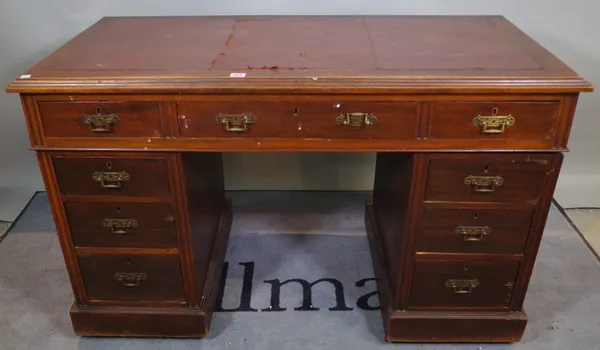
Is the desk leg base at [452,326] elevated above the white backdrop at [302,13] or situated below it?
below

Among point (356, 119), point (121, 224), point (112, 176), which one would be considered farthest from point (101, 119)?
point (356, 119)

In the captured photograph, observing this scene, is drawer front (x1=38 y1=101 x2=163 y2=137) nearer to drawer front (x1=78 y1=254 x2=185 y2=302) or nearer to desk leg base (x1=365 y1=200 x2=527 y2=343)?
drawer front (x1=78 y1=254 x2=185 y2=302)

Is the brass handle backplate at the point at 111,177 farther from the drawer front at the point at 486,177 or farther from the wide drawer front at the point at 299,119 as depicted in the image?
the drawer front at the point at 486,177

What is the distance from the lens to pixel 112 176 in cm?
132

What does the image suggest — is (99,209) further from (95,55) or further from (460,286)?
(460,286)

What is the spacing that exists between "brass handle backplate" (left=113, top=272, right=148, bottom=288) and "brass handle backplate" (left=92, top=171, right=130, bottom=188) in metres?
0.30

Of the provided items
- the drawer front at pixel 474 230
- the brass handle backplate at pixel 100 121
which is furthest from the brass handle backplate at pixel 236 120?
the drawer front at pixel 474 230

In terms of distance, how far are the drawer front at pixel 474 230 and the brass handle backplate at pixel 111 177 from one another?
0.79 metres

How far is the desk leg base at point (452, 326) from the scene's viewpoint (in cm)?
151

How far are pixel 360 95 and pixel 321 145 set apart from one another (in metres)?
0.16

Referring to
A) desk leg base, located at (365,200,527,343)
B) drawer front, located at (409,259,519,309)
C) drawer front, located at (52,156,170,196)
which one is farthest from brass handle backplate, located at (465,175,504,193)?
drawer front, located at (52,156,170,196)

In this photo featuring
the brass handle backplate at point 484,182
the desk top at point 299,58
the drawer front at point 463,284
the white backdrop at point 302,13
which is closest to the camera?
the desk top at point 299,58

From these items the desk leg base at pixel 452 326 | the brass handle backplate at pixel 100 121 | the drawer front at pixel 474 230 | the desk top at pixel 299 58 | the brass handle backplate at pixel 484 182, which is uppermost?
the desk top at pixel 299 58

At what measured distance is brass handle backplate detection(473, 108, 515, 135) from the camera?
1.21 meters
